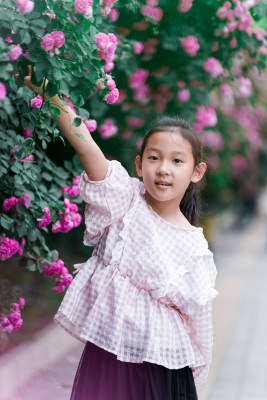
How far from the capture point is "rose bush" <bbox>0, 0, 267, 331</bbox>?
81.6 inches

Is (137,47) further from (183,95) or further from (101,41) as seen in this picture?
(101,41)

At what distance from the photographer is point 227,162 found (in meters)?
9.37

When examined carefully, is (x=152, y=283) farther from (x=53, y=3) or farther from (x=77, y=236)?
(x=77, y=236)

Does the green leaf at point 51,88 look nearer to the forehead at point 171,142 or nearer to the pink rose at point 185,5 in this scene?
the forehead at point 171,142

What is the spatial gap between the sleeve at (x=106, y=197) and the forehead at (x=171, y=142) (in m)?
0.16

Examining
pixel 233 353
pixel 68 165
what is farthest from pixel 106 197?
pixel 233 353

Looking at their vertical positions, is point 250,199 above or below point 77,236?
below

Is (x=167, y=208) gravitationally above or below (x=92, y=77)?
below

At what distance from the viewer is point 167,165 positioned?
7.14ft

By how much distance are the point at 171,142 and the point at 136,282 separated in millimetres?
509

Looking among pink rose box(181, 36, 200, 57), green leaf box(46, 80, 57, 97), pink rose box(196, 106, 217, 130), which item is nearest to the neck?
green leaf box(46, 80, 57, 97)

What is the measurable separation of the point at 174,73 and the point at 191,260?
87.4 inches

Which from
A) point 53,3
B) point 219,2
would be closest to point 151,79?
point 219,2

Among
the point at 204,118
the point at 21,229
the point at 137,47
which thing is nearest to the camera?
the point at 21,229
